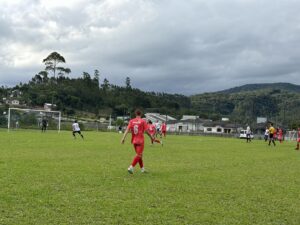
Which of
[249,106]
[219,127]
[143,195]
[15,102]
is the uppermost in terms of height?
[249,106]

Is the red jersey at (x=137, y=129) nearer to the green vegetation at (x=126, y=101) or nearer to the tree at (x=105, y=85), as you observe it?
the green vegetation at (x=126, y=101)

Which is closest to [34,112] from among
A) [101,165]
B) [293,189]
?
[101,165]

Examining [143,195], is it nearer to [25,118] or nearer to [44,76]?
[25,118]

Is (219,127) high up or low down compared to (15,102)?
down

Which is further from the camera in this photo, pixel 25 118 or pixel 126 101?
pixel 126 101

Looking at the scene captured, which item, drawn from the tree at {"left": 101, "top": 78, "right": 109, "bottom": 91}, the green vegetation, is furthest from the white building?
the tree at {"left": 101, "top": 78, "right": 109, "bottom": 91}

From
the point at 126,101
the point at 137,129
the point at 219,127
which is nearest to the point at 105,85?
the point at 126,101

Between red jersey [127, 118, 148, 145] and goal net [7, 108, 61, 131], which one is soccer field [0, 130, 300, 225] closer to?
red jersey [127, 118, 148, 145]

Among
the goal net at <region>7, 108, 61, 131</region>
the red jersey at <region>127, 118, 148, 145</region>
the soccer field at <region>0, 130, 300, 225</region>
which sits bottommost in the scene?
the soccer field at <region>0, 130, 300, 225</region>

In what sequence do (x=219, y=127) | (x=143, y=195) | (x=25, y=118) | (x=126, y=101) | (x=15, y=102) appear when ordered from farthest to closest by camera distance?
(x=126, y=101)
(x=15, y=102)
(x=219, y=127)
(x=25, y=118)
(x=143, y=195)

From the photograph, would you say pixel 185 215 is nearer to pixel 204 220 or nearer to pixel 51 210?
pixel 204 220

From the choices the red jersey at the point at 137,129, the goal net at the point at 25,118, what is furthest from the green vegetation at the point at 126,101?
the red jersey at the point at 137,129

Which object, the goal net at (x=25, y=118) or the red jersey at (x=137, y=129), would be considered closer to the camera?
the red jersey at (x=137, y=129)

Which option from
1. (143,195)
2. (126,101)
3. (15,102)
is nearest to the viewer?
(143,195)
